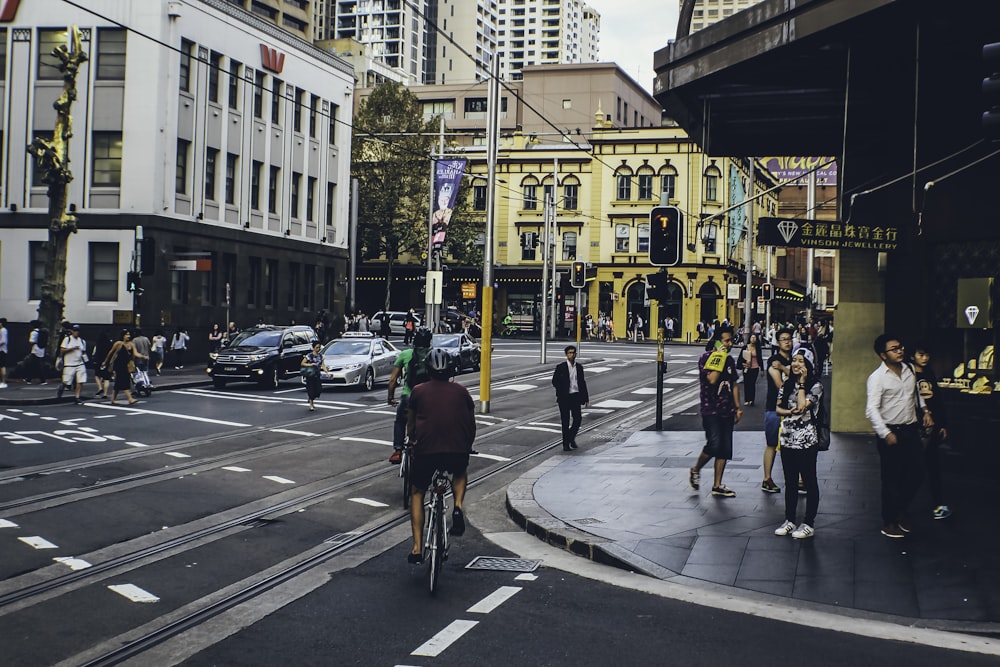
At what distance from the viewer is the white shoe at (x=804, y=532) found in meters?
9.30

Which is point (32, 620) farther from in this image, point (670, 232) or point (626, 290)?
point (626, 290)

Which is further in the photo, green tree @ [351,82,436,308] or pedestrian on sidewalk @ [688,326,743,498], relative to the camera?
green tree @ [351,82,436,308]

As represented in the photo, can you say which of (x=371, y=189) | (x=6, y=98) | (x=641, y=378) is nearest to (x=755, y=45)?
(x=641, y=378)

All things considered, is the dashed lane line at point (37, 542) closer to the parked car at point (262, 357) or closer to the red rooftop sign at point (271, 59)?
the parked car at point (262, 357)

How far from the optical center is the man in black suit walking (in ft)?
54.9

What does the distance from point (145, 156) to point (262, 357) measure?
10.8m

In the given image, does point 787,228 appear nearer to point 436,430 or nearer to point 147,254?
point 436,430

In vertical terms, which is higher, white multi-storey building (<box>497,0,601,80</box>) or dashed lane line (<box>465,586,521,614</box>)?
white multi-storey building (<box>497,0,601,80</box>)

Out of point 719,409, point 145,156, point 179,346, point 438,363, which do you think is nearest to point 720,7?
point 719,409

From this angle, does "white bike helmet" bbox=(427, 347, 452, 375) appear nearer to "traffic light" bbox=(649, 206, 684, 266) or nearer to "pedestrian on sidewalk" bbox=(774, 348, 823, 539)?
"pedestrian on sidewalk" bbox=(774, 348, 823, 539)

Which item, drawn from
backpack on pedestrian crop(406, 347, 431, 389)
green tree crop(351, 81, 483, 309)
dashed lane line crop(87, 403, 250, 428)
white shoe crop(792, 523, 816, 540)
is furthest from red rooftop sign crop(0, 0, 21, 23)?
white shoe crop(792, 523, 816, 540)

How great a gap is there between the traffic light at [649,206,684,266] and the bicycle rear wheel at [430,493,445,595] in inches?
360

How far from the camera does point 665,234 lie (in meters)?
16.2

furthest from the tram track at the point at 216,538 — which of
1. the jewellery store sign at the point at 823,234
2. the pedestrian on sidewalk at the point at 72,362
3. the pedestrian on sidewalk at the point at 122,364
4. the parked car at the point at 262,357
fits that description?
the parked car at the point at 262,357
